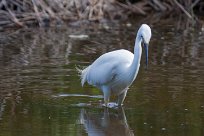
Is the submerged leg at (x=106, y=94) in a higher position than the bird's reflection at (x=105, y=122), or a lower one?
higher

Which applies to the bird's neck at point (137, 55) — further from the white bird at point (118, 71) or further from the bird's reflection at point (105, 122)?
the bird's reflection at point (105, 122)

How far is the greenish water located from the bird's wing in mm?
351

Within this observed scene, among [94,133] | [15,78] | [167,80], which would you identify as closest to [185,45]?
[167,80]

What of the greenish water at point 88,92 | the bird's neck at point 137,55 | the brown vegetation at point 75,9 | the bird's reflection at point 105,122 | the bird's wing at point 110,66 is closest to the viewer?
the bird's reflection at point 105,122

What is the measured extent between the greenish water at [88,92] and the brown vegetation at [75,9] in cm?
144

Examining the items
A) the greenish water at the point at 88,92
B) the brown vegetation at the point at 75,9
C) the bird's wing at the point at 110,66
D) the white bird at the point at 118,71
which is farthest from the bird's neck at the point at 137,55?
the brown vegetation at the point at 75,9

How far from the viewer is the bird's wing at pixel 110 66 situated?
7.83 meters

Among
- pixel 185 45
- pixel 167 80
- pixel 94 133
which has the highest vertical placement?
pixel 185 45

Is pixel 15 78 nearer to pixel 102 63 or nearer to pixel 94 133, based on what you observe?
pixel 102 63

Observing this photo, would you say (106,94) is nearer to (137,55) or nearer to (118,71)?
(118,71)

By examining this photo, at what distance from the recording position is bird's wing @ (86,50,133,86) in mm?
7832

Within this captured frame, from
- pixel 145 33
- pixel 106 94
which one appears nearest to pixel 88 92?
pixel 106 94

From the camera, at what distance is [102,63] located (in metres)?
8.12

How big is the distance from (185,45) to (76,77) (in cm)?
359
